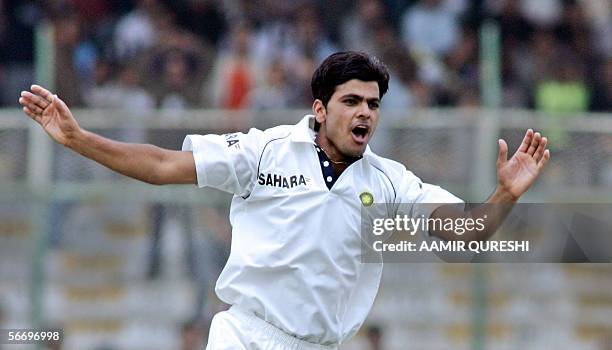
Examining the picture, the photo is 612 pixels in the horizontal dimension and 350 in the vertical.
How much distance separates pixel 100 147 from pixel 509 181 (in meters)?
1.93

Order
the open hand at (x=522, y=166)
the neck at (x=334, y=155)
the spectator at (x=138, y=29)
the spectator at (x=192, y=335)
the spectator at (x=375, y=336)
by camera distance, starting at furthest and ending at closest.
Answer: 1. the spectator at (x=138, y=29)
2. the spectator at (x=375, y=336)
3. the spectator at (x=192, y=335)
4. the neck at (x=334, y=155)
5. the open hand at (x=522, y=166)

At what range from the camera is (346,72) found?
21.9ft

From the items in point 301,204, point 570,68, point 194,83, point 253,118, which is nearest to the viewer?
point 301,204

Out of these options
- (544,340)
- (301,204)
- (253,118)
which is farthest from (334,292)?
(544,340)

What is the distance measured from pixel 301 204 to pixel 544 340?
5.13m

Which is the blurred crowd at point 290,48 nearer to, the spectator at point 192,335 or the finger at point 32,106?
the spectator at point 192,335

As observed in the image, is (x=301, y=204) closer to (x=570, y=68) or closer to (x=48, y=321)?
(x=48, y=321)

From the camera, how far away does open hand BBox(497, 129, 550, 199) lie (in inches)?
257

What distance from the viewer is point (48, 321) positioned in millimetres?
10758

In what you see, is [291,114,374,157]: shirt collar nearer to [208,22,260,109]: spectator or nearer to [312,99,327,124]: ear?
[312,99,327,124]: ear

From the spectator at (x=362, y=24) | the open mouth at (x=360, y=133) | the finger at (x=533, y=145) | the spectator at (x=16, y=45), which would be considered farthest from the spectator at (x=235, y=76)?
the finger at (x=533, y=145)

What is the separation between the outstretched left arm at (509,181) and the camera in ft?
21.5

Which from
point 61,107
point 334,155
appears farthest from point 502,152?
point 61,107

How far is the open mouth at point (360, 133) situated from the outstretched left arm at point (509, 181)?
1.86 feet
